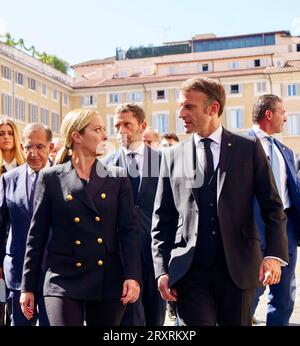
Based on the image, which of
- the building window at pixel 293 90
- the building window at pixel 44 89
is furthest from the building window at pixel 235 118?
the building window at pixel 44 89

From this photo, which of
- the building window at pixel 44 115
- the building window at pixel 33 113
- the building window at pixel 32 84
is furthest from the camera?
the building window at pixel 44 115

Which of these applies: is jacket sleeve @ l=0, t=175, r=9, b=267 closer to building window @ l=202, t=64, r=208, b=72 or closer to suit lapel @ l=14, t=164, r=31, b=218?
suit lapel @ l=14, t=164, r=31, b=218

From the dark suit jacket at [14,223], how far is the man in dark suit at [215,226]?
1.10 m

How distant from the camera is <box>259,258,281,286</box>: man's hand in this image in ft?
10.9

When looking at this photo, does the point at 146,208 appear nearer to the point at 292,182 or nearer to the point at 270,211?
the point at 292,182

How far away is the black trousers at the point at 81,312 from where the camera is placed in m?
3.40

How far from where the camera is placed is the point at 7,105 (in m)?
44.6

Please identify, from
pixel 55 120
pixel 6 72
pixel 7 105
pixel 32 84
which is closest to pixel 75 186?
pixel 6 72

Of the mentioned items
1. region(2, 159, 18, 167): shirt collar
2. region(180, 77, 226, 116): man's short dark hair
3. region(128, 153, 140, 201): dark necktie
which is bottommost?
region(128, 153, 140, 201): dark necktie

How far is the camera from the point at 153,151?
17.9 ft

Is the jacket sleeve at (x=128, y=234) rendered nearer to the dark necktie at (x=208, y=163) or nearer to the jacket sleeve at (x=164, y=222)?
the jacket sleeve at (x=164, y=222)

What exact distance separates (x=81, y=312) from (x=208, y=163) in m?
1.02

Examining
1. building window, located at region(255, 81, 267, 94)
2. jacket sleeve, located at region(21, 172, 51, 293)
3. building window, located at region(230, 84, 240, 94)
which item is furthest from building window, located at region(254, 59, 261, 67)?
jacket sleeve, located at region(21, 172, 51, 293)

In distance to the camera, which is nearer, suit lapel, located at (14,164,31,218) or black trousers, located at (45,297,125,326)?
black trousers, located at (45,297,125,326)
